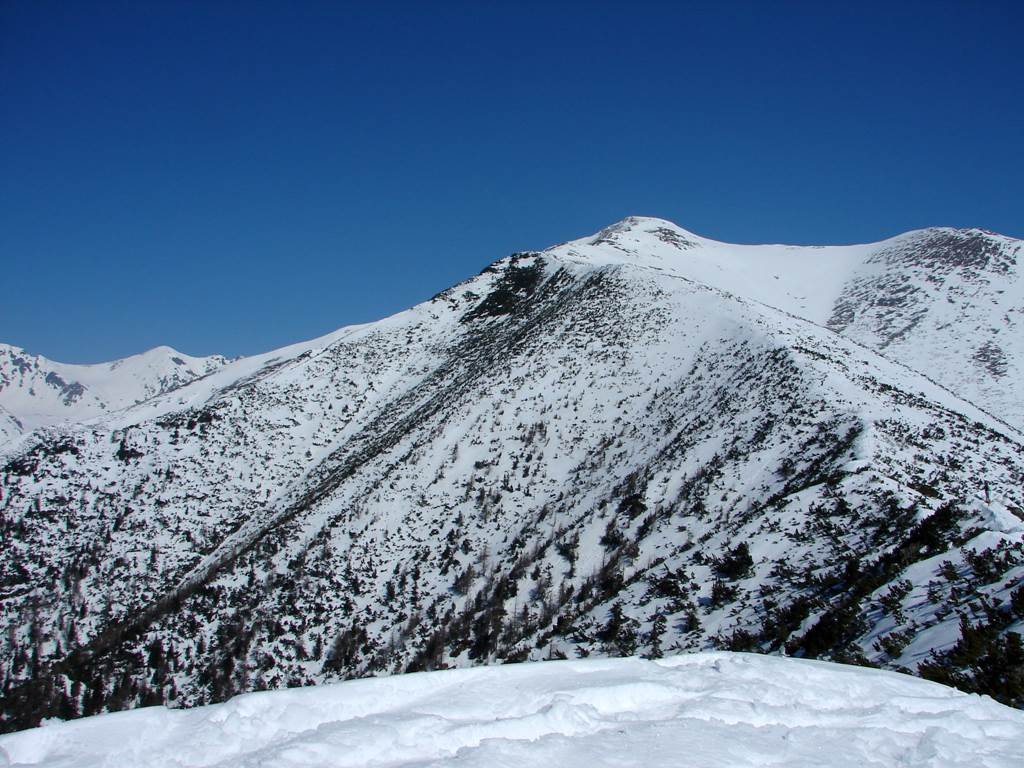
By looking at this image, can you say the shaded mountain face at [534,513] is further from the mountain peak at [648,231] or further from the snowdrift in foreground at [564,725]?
the mountain peak at [648,231]

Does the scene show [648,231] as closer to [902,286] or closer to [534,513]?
[902,286]

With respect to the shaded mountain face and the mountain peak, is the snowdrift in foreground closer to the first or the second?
the shaded mountain face

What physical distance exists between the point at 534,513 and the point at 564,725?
2197 cm

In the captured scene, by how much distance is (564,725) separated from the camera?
462 cm

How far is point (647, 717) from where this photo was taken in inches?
196

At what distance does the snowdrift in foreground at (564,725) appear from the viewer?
404 centimetres

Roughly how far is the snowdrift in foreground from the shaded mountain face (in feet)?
6.22

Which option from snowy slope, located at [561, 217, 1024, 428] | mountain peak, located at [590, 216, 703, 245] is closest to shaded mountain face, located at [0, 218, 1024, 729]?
snowy slope, located at [561, 217, 1024, 428]

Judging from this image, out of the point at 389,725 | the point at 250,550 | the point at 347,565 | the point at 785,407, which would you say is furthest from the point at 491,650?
the point at 250,550

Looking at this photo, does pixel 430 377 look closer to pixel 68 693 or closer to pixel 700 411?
pixel 700 411

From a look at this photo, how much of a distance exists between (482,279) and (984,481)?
57162 mm

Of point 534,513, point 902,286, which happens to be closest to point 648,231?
point 902,286

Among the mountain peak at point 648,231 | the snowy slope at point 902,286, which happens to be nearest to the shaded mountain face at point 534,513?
the snowy slope at point 902,286

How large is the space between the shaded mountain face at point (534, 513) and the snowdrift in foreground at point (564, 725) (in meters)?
1.90
